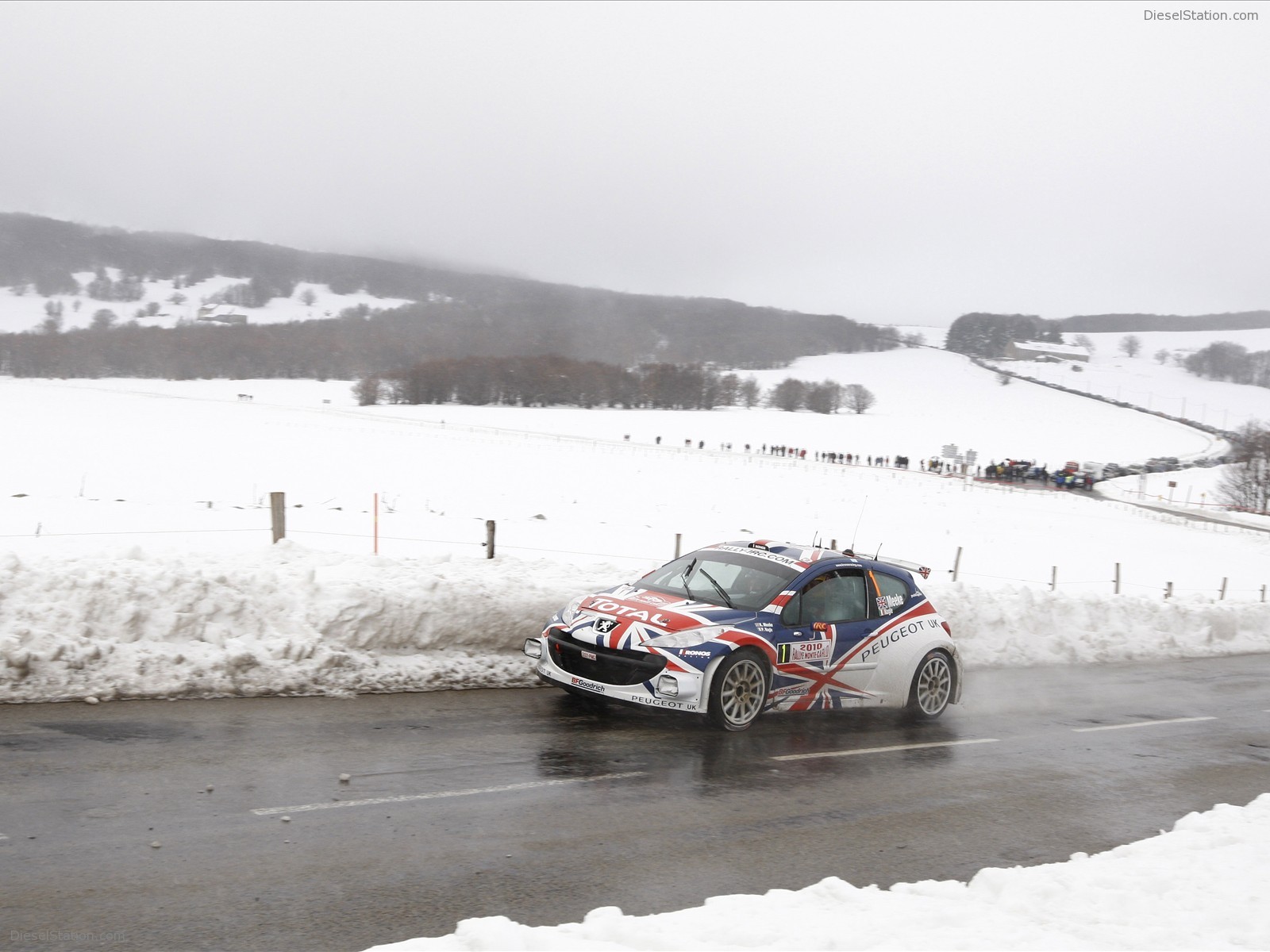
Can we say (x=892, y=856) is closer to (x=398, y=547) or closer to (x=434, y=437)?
(x=398, y=547)

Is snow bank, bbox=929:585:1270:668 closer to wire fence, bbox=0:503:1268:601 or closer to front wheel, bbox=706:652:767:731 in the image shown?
wire fence, bbox=0:503:1268:601

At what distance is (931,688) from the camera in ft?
36.3

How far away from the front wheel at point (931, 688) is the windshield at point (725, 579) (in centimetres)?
202

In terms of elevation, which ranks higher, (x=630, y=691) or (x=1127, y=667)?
(x=630, y=691)

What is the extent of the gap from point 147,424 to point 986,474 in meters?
57.8

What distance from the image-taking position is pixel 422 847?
588cm

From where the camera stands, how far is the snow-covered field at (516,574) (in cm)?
527

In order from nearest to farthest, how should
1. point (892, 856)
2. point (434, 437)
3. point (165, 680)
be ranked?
point (892, 856)
point (165, 680)
point (434, 437)

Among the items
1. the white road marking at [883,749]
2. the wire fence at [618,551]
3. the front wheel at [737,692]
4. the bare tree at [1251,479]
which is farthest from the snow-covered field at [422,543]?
the bare tree at [1251,479]

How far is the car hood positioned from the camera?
917 centimetres

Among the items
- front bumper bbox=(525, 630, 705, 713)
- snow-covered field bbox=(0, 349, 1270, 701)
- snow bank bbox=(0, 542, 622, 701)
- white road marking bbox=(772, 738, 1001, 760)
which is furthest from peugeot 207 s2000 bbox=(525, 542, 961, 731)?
snow-covered field bbox=(0, 349, 1270, 701)

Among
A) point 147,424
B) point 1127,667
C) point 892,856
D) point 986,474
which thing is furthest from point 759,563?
point 986,474

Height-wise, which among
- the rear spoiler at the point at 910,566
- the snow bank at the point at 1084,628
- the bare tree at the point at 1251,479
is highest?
the rear spoiler at the point at 910,566

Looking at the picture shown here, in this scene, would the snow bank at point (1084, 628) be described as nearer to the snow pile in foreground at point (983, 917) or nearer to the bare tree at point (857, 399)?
the snow pile in foreground at point (983, 917)
